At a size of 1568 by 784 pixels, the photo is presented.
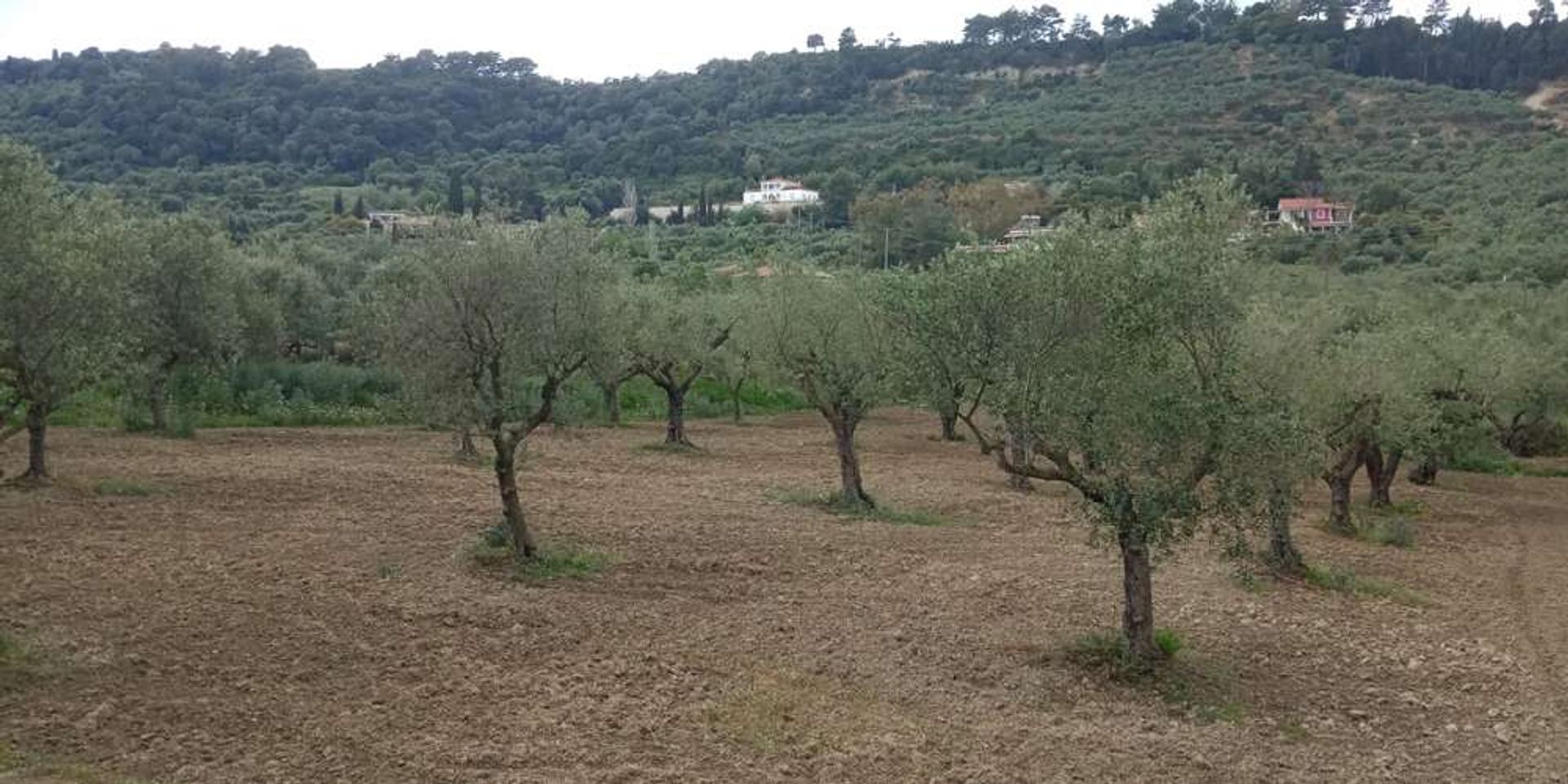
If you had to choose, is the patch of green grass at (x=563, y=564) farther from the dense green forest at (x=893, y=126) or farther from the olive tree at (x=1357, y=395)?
the dense green forest at (x=893, y=126)

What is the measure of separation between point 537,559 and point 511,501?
1.01 metres

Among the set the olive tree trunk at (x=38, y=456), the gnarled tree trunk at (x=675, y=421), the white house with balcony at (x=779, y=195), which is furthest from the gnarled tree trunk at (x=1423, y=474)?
the white house with balcony at (x=779, y=195)

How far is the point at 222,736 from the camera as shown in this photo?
10.1 meters

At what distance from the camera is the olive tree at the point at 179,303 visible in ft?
92.8

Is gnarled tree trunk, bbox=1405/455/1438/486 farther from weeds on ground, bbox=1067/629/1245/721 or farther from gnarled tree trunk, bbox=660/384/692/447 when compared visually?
weeds on ground, bbox=1067/629/1245/721

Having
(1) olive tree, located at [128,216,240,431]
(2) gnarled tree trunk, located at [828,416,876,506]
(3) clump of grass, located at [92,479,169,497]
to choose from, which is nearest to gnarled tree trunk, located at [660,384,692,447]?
(2) gnarled tree trunk, located at [828,416,876,506]

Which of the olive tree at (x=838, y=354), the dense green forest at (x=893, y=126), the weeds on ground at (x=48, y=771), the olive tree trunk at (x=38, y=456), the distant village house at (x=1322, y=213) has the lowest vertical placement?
the weeds on ground at (x=48, y=771)

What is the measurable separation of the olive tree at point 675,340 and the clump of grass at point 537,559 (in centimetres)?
1525

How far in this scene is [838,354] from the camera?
24719 mm

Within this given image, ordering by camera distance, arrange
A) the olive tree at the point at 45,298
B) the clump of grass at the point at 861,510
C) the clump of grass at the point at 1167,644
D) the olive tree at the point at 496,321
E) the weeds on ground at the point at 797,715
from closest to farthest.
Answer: the weeds on ground at the point at 797,715
the clump of grass at the point at 1167,644
the olive tree at the point at 496,321
the olive tree at the point at 45,298
the clump of grass at the point at 861,510

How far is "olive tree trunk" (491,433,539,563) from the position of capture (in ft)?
55.7

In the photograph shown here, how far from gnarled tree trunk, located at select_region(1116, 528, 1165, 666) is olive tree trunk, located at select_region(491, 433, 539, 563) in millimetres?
9050

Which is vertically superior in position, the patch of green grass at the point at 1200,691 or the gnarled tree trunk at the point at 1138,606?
the gnarled tree trunk at the point at 1138,606

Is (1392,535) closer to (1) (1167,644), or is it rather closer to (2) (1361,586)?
(2) (1361,586)
